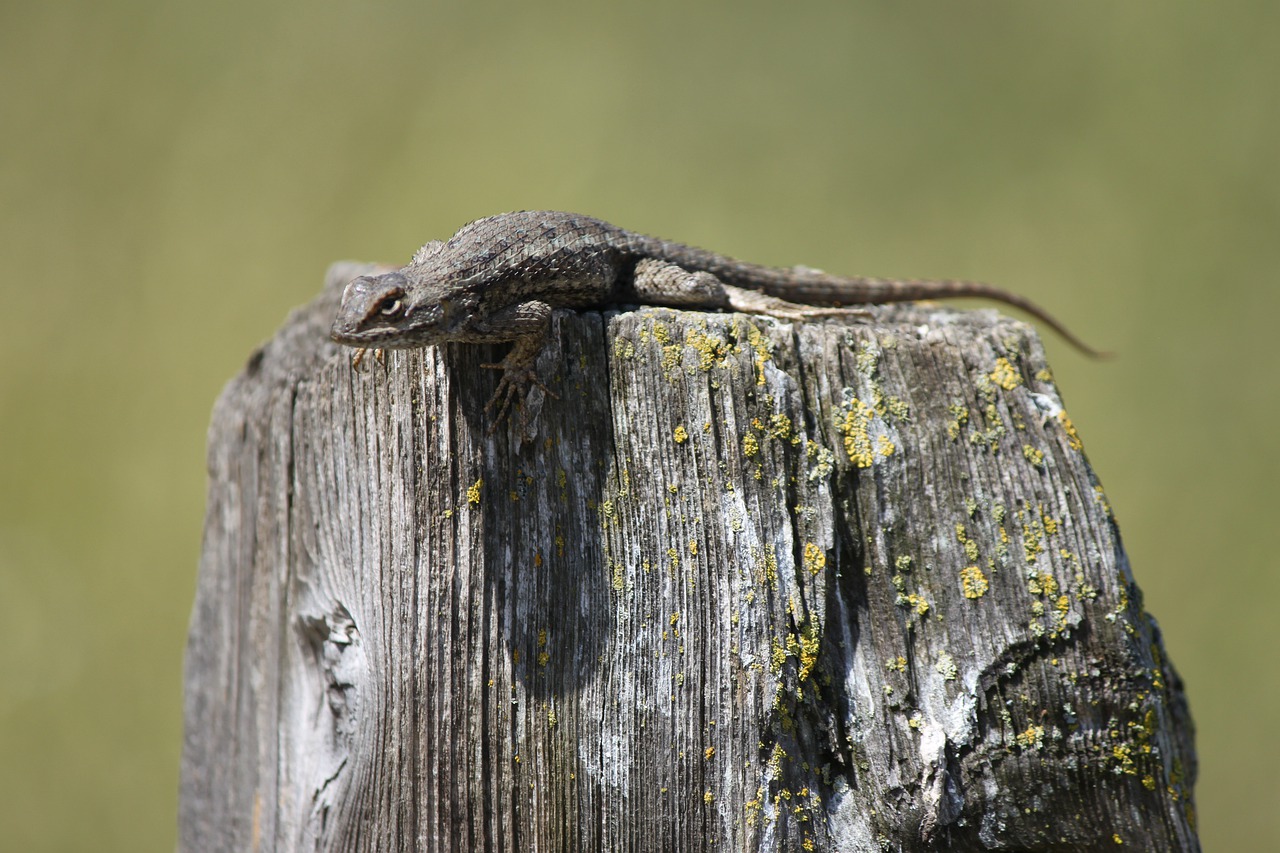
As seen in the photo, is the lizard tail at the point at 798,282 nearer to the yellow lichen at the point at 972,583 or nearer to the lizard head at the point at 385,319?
the lizard head at the point at 385,319

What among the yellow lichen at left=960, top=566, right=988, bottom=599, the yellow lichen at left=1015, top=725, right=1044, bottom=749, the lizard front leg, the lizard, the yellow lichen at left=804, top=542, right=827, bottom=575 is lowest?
the yellow lichen at left=1015, top=725, right=1044, bottom=749

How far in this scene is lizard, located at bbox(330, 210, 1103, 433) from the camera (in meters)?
1.95

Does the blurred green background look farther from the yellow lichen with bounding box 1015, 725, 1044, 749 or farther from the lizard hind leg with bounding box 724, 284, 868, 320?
the yellow lichen with bounding box 1015, 725, 1044, 749

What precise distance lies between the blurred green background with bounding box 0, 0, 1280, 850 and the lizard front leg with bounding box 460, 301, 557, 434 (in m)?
3.98

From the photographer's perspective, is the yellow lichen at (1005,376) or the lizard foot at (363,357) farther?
the yellow lichen at (1005,376)

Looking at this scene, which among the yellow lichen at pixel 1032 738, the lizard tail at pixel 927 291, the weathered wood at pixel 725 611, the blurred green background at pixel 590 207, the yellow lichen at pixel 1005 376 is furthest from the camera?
the blurred green background at pixel 590 207

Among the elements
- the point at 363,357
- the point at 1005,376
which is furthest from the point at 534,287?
the point at 1005,376

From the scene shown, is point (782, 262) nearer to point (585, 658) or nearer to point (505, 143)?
point (505, 143)

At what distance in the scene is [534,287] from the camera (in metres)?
2.32

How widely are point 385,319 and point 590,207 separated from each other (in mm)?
4178

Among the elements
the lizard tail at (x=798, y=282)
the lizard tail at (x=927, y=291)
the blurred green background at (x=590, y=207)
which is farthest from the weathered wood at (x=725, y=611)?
the blurred green background at (x=590, y=207)

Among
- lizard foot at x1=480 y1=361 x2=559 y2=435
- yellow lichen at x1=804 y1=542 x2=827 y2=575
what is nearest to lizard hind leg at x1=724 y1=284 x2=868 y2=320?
yellow lichen at x1=804 y1=542 x2=827 y2=575

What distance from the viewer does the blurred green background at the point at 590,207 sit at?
5395 mm

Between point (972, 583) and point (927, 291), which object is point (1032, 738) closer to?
point (972, 583)
